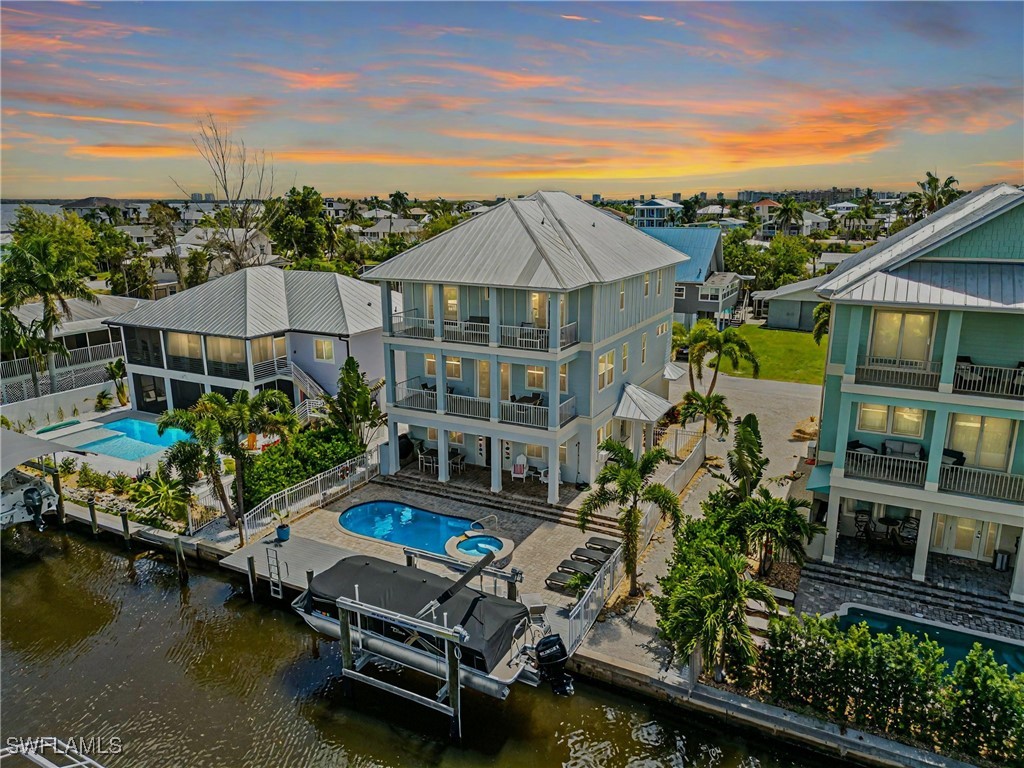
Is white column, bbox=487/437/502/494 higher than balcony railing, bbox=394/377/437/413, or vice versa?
balcony railing, bbox=394/377/437/413

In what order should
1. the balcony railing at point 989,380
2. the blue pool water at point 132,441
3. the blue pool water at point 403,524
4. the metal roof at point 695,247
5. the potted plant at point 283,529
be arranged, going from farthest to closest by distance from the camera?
the metal roof at point 695,247
the blue pool water at point 132,441
the blue pool water at point 403,524
the potted plant at point 283,529
the balcony railing at point 989,380

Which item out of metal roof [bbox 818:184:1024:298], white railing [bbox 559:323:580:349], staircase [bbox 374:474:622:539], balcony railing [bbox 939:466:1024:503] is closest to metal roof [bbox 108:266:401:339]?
staircase [bbox 374:474:622:539]

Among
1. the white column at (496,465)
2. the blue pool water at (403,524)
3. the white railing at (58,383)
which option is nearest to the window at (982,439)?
the white column at (496,465)

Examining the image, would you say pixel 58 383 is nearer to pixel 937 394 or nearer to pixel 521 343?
pixel 521 343

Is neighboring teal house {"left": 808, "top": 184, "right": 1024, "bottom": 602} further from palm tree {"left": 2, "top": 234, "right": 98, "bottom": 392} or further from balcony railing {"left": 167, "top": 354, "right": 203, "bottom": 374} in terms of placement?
palm tree {"left": 2, "top": 234, "right": 98, "bottom": 392}

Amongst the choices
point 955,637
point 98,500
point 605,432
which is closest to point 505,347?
point 605,432

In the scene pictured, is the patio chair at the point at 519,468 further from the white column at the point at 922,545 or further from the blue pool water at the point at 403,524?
the white column at the point at 922,545

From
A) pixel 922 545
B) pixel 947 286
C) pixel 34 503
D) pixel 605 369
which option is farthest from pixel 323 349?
pixel 922 545
